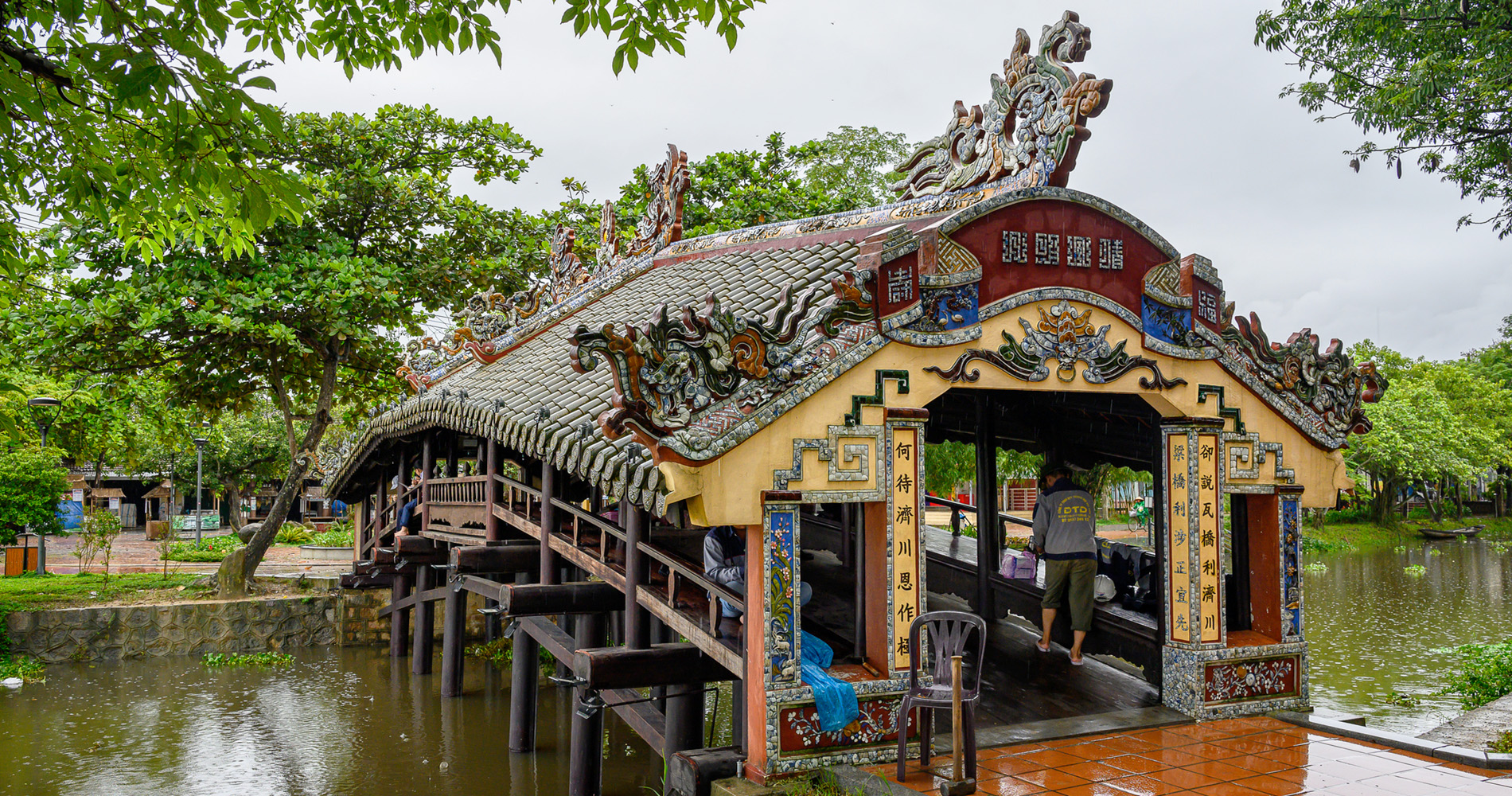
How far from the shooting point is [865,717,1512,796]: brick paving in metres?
5.73

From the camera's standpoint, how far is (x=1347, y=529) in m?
39.5

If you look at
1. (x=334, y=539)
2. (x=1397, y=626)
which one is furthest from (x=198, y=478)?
(x=1397, y=626)

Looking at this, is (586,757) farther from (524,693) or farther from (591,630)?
(524,693)

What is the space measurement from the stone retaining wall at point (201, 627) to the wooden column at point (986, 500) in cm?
1327

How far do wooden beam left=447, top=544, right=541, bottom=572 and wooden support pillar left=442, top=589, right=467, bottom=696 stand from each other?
403 cm

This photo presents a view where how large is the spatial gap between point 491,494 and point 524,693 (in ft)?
8.23

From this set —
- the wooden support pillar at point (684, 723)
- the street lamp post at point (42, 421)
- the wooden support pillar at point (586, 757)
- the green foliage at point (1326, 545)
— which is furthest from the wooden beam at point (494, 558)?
the green foliage at point (1326, 545)

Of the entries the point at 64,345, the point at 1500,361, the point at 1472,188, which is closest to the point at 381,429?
the point at 64,345

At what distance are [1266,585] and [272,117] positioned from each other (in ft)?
24.6

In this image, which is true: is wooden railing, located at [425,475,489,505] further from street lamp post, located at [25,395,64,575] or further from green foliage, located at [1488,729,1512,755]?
green foliage, located at [1488,729,1512,755]

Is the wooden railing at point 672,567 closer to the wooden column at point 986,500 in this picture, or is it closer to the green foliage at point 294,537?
the wooden column at point 986,500

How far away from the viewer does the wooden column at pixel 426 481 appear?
46.0 feet

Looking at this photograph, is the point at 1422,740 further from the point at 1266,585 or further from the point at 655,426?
the point at 655,426

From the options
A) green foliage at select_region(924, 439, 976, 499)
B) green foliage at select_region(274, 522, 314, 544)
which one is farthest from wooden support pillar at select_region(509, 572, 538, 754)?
green foliage at select_region(274, 522, 314, 544)
